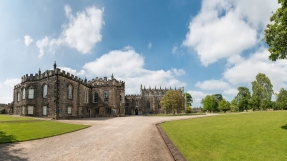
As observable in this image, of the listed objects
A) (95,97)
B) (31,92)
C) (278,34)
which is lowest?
(95,97)

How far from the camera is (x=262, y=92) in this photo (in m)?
61.0

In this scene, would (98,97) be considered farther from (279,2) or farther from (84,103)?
(279,2)

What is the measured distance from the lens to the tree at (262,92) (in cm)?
6006

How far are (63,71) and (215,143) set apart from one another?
3404 centimetres

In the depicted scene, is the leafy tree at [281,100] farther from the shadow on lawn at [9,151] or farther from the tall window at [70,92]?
the shadow on lawn at [9,151]

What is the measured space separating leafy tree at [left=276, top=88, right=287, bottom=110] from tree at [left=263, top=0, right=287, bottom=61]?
230 ft

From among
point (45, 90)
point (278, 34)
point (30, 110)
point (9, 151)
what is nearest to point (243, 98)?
point (278, 34)

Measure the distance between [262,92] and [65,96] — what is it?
208ft

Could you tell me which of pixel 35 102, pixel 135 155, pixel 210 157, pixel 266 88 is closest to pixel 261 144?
pixel 210 157

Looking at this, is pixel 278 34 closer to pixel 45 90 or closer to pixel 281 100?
pixel 45 90

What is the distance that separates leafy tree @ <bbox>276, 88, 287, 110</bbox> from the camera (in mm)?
69156

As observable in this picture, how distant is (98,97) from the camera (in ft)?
168

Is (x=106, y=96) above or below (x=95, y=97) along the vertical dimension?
above

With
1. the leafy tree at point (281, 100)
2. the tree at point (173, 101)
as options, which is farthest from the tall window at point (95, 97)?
the leafy tree at point (281, 100)
